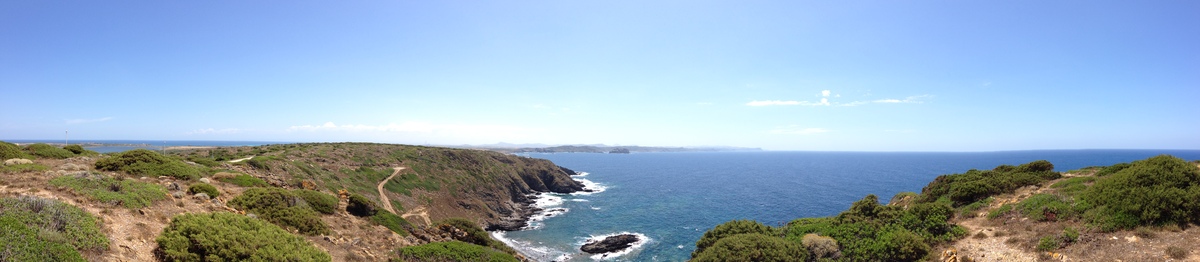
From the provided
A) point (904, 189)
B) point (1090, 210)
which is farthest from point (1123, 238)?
point (904, 189)

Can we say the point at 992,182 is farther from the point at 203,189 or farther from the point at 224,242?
the point at 203,189

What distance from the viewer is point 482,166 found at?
91375 mm

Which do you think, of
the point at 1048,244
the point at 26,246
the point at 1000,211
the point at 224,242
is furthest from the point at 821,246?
the point at 26,246

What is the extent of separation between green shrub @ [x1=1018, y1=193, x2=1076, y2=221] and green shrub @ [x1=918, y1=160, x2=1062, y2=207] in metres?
3.43

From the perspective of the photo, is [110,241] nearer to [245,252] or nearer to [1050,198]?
[245,252]

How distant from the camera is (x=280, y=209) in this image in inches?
850

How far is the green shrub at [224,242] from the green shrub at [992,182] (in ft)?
118

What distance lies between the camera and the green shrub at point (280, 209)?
801 inches

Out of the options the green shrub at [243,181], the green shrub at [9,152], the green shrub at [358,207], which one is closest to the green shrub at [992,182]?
the green shrub at [358,207]

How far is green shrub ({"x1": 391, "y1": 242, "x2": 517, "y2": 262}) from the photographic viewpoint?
2034 cm

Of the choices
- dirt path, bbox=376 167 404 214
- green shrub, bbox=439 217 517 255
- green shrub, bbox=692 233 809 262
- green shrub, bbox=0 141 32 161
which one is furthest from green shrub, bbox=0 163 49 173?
green shrub, bbox=692 233 809 262

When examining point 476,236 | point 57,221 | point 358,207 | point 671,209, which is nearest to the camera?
point 57,221

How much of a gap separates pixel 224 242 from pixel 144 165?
16.2 metres

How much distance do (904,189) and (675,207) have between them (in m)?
64.3
